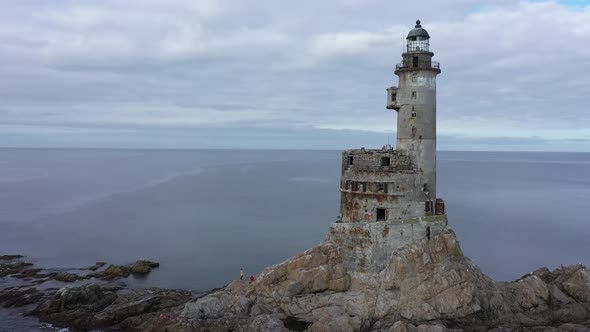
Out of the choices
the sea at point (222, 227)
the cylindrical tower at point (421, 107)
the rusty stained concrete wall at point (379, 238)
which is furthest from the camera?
the sea at point (222, 227)

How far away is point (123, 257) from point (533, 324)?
4017 cm

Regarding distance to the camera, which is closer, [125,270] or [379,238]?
[379,238]

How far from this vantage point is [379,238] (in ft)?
110

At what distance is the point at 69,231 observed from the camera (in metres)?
65.2

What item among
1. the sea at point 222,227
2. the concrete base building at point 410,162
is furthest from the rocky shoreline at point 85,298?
the concrete base building at point 410,162

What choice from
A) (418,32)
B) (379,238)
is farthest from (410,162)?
(418,32)

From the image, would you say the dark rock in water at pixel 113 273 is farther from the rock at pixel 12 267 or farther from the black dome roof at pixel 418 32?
the black dome roof at pixel 418 32

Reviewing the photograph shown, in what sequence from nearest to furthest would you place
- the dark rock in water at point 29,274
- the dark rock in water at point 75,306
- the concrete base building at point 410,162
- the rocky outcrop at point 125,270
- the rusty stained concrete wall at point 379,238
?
the dark rock in water at point 75,306 → the rusty stained concrete wall at point 379,238 → the concrete base building at point 410,162 → the dark rock in water at point 29,274 → the rocky outcrop at point 125,270

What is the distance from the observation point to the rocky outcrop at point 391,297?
100ft

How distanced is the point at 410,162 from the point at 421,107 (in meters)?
3.97

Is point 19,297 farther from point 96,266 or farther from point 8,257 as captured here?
point 8,257

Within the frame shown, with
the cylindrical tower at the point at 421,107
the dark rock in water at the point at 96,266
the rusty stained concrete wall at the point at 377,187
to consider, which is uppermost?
the cylindrical tower at the point at 421,107

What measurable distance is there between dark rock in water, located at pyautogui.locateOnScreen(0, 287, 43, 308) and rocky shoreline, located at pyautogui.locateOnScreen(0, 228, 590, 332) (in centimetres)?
15

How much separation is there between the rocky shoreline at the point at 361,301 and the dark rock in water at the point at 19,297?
0.50 ft
